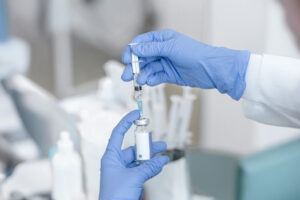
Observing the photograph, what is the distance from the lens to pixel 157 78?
93 centimetres

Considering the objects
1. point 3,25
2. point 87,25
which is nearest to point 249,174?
point 3,25

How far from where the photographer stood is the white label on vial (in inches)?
31.5

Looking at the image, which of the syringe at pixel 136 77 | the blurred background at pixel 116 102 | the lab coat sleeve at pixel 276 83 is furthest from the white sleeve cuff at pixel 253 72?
the syringe at pixel 136 77

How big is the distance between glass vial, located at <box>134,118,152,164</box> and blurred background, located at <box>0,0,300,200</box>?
100mm

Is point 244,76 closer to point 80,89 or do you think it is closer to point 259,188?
point 259,188

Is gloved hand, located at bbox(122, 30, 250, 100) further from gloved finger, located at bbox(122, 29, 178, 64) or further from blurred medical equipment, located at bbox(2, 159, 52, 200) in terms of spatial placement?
blurred medical equipment, located at bbox(2, 159, 52, 200)

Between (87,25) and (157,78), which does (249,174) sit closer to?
(157,78)

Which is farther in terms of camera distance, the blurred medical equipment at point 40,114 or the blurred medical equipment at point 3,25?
the blurred medical equipment at point 3,25

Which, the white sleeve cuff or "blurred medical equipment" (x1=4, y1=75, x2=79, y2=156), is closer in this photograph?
the white sleeve cuff

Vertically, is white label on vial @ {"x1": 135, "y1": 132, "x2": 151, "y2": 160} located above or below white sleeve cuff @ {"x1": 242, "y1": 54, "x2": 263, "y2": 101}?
below

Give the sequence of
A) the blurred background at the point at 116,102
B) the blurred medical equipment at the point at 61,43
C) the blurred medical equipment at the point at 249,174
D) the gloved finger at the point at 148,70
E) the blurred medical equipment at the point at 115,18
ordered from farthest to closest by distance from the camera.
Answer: the blurred medical equipment at the point at 115,18, the blurred medical equipment at the point at 61,43, the blurred medical equipment at the point at 249,174, the blurred background at the point at 116,102, the gloved finger at the point at 148,70

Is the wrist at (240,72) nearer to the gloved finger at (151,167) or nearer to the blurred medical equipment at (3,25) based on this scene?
the gloved finger at (151,167)

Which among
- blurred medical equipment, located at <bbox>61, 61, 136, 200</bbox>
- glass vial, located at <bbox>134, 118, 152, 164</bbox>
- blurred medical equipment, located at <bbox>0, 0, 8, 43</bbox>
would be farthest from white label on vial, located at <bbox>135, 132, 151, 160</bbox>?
blurred medical equipment, located at <bbox>0, 0, 8, 43</bbox>

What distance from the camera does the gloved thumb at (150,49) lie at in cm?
85
